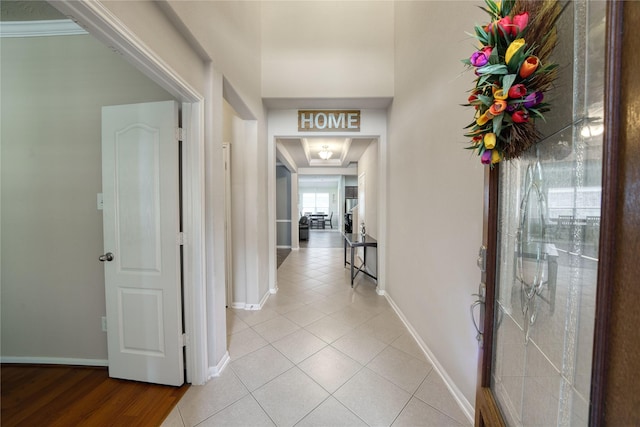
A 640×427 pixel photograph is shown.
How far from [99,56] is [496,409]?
3.37m

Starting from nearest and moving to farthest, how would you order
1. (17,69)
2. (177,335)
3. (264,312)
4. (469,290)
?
(469,290) < (177,335) < (17,69) < (264,312)

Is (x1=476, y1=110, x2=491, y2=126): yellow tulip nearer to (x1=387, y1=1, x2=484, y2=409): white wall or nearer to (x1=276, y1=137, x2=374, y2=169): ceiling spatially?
(x1=387, y1=1, x2=484, y2=409): white wall

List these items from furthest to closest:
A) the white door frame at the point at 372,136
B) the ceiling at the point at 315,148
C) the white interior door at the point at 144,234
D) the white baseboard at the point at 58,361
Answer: the ceiling at the point at 315,148 < the white door frame at the point at 372,136 < the white baseboard at the point at 58,361 < the white interior door at the point at 144,234

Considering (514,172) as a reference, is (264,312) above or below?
below

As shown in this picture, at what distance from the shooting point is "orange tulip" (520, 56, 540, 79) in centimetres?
58

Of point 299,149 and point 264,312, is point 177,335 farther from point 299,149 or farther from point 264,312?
point 299,149

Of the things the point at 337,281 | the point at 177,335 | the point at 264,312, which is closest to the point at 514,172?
the point at 177,335

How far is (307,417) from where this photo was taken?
1.38 metres

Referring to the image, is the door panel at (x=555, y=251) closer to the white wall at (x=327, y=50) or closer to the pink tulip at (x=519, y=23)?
the pink tulip at (x=519, y=23)

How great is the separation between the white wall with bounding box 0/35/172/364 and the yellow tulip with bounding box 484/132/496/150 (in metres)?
2.23

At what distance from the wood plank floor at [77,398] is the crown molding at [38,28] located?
275cm

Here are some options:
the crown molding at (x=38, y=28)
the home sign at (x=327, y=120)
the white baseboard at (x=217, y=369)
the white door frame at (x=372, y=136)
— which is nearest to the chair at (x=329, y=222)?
the white door frame at (x=372, y=136)

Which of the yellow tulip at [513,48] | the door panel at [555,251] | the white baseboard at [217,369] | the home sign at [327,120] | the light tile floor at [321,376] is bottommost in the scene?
the light tile floor at [321,376]

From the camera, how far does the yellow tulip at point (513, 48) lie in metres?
0.58
